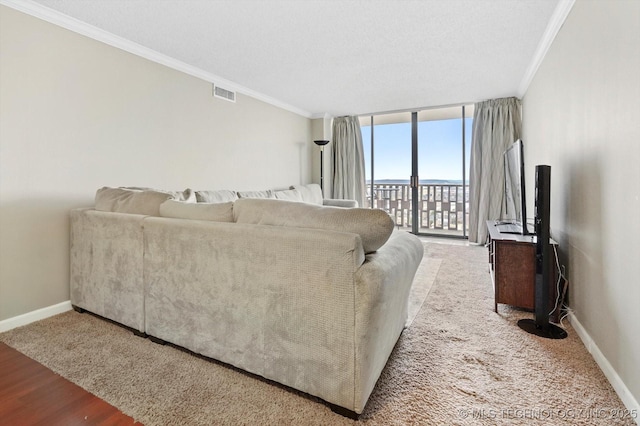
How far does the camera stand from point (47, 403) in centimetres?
62

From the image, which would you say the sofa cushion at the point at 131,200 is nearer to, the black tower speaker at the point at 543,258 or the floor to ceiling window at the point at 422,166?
the black tower speaker at the point at 543,258

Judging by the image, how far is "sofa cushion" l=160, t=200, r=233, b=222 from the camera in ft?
5.70

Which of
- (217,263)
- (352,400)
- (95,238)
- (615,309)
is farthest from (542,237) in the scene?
(95,238)

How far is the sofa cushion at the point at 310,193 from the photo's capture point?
509 cm

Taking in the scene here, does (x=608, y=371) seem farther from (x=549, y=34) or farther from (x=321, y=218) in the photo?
(x=549, y=34)

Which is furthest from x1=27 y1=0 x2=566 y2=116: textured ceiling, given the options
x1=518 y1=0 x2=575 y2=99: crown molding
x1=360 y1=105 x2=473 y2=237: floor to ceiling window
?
x1=360 y1=105 x2=473 y2=237: floor to ceiling window

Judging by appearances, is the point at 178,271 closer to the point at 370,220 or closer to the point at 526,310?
the point at 370,220

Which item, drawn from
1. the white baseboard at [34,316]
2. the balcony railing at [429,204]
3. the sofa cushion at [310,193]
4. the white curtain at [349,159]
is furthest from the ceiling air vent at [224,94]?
the balcony railing at [429,204]

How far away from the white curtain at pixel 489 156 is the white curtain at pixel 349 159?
1960 millimetres

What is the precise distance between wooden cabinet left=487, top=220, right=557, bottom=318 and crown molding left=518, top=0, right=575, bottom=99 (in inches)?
68.1

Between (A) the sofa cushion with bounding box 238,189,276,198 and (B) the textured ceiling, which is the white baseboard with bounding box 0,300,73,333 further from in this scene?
(B) the textured ceiling

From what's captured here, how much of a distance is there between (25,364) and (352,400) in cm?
109

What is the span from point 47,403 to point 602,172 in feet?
7.97

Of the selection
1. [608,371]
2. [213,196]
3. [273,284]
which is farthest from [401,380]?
[213,196]
